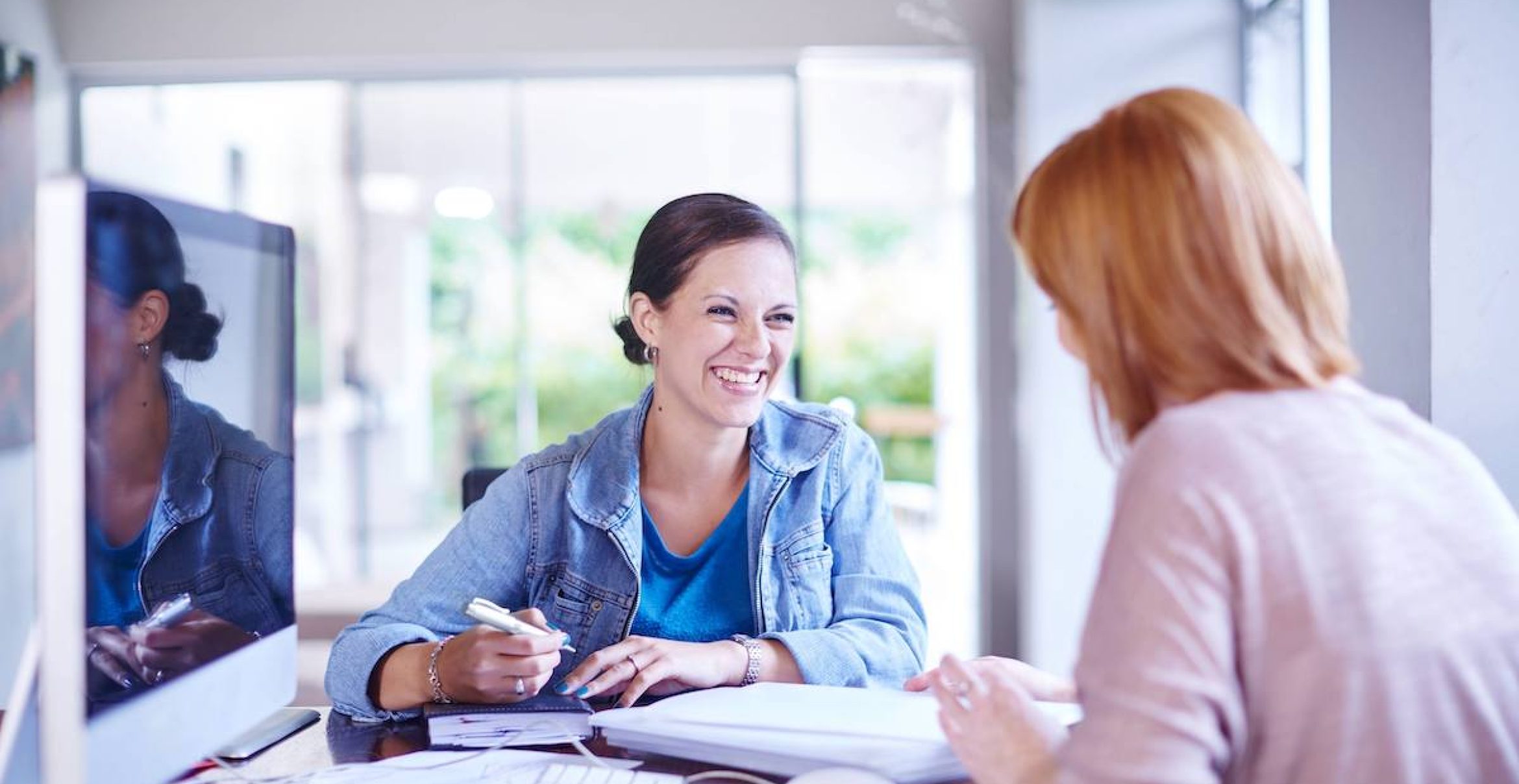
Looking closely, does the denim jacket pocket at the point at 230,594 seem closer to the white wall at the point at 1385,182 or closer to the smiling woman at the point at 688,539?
the smiling woman at the point at 688,539

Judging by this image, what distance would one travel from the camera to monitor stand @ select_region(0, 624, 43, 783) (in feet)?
2.72

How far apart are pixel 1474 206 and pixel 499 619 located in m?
1.43

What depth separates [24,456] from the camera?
3.84 meters

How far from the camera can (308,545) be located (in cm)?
535

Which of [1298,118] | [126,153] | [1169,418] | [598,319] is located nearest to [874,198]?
[598,319]

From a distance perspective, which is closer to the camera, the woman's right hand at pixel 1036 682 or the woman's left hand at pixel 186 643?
the woman's left hand at pixel 186 643

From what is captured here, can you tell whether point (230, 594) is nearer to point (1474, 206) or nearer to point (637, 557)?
point (637, 557)

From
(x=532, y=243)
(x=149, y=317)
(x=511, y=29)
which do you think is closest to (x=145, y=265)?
(x=149, y=317)

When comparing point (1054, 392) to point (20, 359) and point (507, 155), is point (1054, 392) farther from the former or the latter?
point (20, 359)

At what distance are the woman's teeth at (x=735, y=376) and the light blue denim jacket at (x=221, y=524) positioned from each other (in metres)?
0.63

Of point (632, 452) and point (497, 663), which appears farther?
point (632, 452)

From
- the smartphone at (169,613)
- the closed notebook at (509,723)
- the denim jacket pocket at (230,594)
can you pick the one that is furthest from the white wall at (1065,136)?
the smartphone at (169,613)

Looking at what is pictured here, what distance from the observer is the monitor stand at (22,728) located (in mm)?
830

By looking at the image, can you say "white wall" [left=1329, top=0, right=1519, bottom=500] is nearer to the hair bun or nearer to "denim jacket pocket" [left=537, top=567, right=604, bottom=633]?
"denim jacket pocket" [left=537, top=567, right=604, bottom=633]
